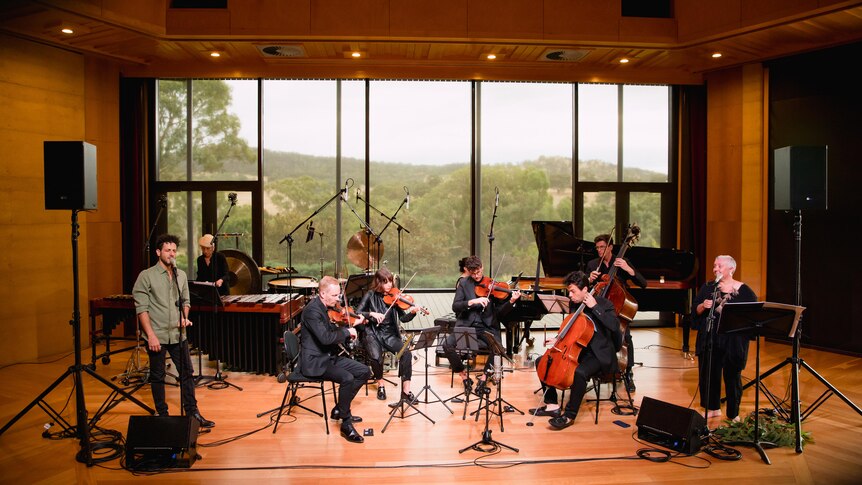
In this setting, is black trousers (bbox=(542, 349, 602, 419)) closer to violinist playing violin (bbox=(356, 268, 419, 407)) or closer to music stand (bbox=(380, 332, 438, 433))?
music stand (bbox=(380, 332, 438, 433))

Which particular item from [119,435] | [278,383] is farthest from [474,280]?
[119,435]

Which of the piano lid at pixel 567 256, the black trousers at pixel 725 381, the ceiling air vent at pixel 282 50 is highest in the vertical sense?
the ceiling air vent at pixel 282 50

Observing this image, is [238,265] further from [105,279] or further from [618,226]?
[618,226]

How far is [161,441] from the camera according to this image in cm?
473

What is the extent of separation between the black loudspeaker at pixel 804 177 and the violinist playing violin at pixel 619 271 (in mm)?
1698

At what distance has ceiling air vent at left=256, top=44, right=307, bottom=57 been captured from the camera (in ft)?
28.3

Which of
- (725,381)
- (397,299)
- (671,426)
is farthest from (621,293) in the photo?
(397,299)

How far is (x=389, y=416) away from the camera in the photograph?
6.01 metres

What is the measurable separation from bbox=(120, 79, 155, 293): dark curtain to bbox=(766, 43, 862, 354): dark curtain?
9189 millimetres

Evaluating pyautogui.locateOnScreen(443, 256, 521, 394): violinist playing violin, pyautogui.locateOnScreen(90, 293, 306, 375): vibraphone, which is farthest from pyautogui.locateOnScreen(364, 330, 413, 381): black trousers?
pyautogui.locateOnScreen(90, 293, 306, 375): vibraphone

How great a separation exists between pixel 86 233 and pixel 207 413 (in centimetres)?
429

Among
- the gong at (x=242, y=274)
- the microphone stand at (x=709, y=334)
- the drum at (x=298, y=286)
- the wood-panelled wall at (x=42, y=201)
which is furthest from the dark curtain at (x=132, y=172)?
the microphone stand at (x=709, y=334)

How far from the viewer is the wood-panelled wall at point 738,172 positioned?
9312mm

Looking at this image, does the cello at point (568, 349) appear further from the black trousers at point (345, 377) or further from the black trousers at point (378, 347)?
the black trousers at point (345, 377)
